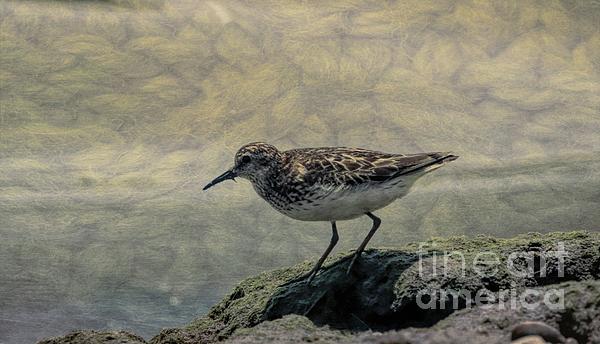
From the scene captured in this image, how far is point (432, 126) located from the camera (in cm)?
641

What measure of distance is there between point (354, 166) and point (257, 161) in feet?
1.15

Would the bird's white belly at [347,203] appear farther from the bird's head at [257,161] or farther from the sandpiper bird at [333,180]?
the bird's head at [257,161]

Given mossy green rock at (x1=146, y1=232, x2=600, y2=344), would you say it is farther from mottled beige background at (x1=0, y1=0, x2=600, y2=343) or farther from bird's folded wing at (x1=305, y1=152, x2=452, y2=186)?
mottled beige background at (x1=0, y1=0, x2=600, y2=343)

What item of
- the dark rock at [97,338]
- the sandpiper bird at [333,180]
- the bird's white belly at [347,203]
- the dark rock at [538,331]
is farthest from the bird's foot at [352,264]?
the dark rock at [538,331]

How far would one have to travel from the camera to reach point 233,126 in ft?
20.9

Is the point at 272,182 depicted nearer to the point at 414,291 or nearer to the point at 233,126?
the point at 414,291

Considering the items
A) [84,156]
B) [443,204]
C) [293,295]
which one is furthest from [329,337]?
[84,156]

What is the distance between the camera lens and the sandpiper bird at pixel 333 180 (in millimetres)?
3740

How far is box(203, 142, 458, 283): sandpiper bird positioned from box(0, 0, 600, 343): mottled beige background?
3.88 ft

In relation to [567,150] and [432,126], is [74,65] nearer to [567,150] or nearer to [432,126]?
[432,126]

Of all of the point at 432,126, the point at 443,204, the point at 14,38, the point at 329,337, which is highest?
the point at 14,38

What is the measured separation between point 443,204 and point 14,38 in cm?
292

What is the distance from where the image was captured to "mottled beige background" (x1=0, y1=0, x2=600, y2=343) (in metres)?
5.25

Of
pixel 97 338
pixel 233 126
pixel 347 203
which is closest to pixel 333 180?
pixel 347 203
